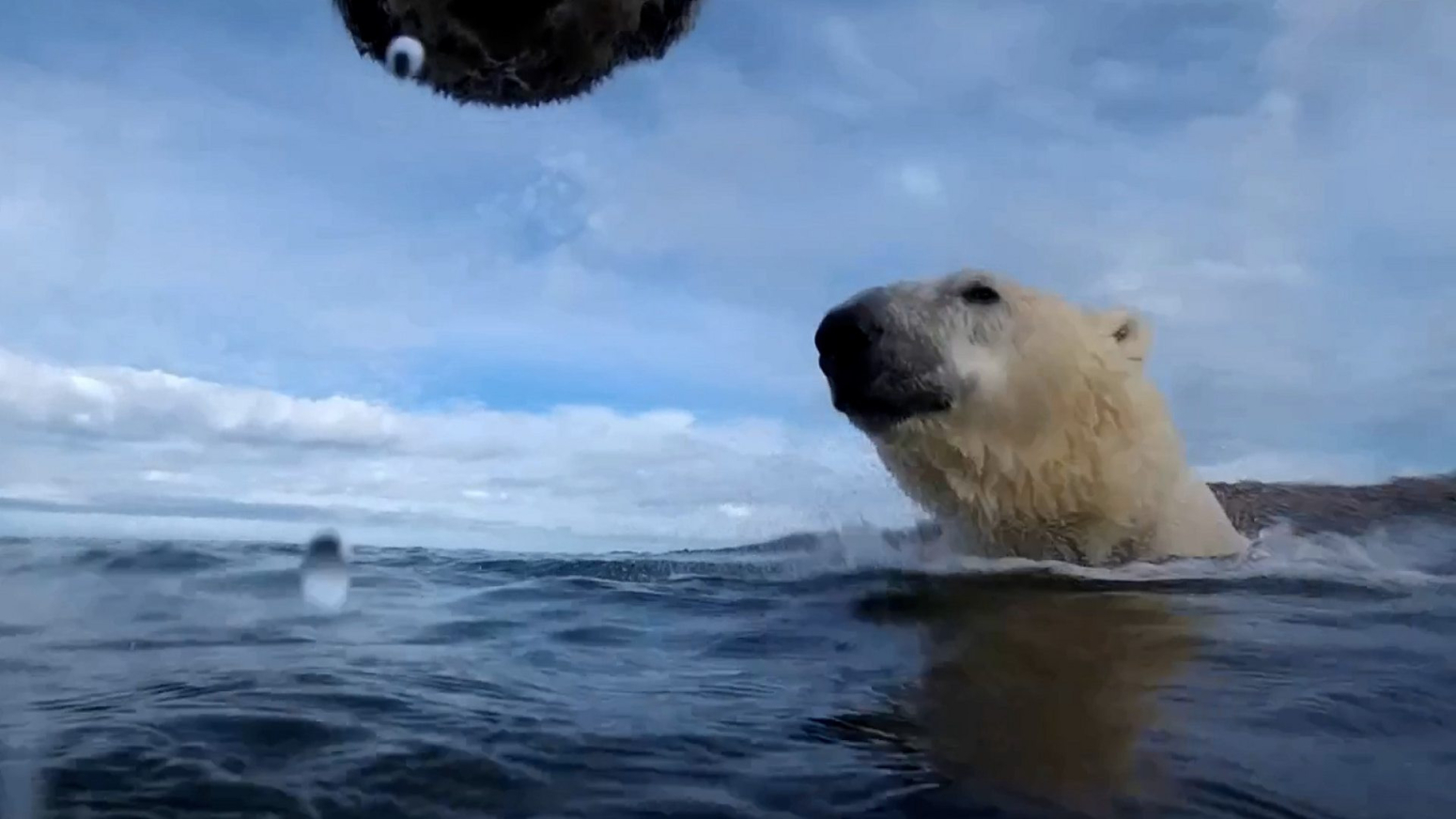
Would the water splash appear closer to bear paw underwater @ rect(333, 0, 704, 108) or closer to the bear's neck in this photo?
bear paw underwater @ rect(333, 0, 704, 108)

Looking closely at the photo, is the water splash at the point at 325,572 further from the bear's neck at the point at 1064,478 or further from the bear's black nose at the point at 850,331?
the bear's neck at the point at 1064,478

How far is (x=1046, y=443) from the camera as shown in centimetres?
246

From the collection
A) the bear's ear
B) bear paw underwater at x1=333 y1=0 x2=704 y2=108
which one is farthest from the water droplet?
the bear's ear

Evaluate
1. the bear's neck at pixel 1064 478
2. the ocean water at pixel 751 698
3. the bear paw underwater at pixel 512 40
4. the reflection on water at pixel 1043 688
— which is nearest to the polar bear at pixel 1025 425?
the bear's neck at pixel 1064 478

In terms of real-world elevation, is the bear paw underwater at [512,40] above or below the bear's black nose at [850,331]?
above

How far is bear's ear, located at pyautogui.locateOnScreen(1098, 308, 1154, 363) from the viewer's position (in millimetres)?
2580

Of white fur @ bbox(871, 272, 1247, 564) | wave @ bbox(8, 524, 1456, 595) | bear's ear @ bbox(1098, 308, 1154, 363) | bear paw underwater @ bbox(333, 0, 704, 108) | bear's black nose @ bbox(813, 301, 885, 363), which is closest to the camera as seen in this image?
bear paw underwater @ bbox(333, 0, 704, 108)

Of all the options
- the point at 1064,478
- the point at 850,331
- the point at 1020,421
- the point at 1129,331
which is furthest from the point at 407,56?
the point at 1129,331

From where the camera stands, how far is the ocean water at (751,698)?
88 cm

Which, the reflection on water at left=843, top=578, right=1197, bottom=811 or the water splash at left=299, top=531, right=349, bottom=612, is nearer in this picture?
the reflection on water at left=843, top=578, right=1197, bottom=811

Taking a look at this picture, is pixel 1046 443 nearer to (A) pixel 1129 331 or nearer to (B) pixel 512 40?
(A) pixel 1129 331

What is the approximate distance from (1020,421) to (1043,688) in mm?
1287

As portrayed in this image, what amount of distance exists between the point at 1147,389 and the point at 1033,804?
1.92 meters

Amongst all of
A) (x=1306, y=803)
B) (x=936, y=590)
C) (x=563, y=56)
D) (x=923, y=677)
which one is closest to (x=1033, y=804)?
(x=1306, y=803)
